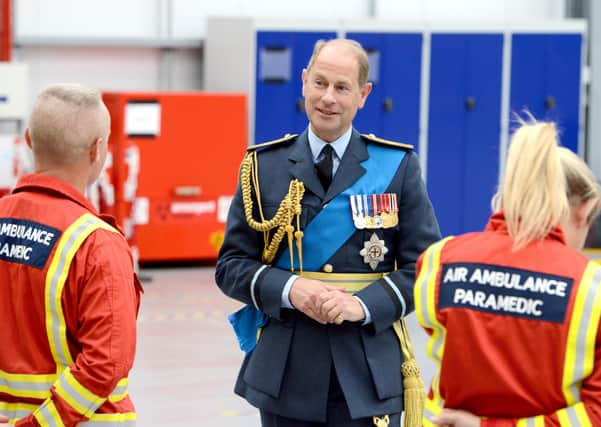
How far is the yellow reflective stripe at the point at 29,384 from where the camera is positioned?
7.52ft

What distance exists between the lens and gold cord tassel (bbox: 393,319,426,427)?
2.68 m

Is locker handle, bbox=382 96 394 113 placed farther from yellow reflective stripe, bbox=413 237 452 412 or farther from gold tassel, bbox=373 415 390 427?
yellow reflective stripe, bbox=413 237 452 412

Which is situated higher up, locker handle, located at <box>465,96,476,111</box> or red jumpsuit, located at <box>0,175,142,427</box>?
locker handle, located at <box>465,96,476,111</box>

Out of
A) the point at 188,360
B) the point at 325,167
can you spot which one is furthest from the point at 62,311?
the point at 188,360

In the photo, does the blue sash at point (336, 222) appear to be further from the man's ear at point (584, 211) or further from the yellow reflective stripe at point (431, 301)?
the man's ear at point (584, 211)

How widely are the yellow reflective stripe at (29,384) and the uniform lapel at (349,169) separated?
846 mm

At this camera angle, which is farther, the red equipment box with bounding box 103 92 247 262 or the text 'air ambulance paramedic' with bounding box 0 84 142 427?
the red equipment box with bounding box 103 92 247 262

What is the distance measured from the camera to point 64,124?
7.52 ft

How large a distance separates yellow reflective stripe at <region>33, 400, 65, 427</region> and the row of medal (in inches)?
34.8

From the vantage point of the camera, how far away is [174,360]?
6.48 meters

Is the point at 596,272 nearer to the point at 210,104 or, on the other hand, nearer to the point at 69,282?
the point at 69,282

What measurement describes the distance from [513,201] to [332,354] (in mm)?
855

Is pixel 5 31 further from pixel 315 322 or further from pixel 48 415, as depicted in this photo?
pixel 48 415

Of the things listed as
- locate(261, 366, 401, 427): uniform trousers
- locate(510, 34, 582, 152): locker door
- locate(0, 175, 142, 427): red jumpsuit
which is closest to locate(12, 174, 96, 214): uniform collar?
locate(0, 175, 142, 427): red jumpsuit
